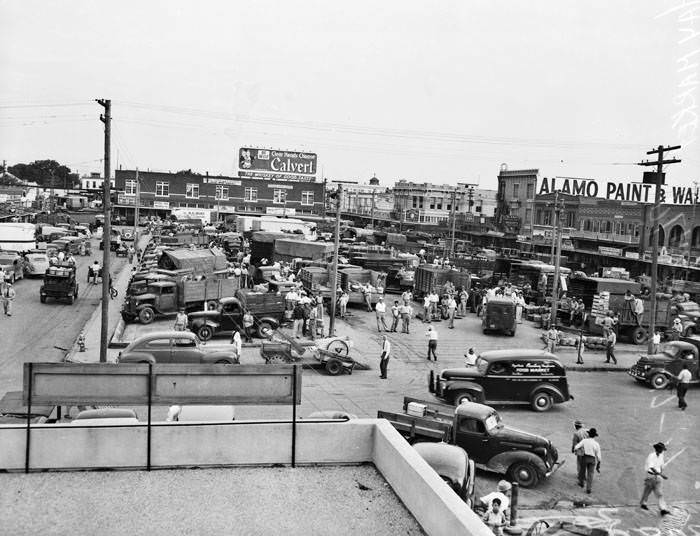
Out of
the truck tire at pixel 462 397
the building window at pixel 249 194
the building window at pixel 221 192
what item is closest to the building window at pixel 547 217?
the building window at pixel 249 194

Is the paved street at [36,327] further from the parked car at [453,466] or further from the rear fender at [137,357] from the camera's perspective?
the parked car at [453,466]

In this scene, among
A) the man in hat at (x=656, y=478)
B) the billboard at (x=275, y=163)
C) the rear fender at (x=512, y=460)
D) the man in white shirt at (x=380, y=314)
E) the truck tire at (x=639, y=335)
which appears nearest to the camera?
the man in hat at (x=656, y=478)

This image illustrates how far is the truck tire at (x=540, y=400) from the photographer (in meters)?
18.0

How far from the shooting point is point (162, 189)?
95.0 meters

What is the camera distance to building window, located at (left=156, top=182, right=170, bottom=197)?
311ft

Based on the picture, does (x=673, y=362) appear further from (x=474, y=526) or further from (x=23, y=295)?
(x=23, y=295)

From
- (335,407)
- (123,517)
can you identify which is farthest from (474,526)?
(335,407)

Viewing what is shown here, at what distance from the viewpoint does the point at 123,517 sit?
22.9 ft

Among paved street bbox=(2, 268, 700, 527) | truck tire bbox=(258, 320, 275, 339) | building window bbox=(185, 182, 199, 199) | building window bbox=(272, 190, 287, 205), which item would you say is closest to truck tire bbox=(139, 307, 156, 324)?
paved street bbox=(2, 268, 700, 527)

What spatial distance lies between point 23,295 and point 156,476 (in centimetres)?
2871

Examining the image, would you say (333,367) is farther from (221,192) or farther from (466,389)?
(221,192)

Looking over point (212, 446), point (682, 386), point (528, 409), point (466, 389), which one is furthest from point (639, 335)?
point (212, 446)

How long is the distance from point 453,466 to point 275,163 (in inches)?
3822

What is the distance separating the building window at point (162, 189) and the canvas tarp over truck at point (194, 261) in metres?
60.8
